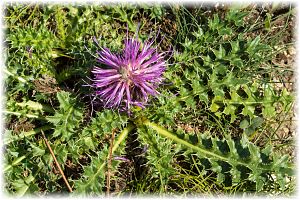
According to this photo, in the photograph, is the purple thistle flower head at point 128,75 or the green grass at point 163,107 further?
the green grass at point 163,107

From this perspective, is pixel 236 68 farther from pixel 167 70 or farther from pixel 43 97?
pixel 43 97

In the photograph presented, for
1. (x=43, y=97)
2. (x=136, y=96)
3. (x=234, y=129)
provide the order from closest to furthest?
1. (x=136, y=96)
2. (x=43, y=97)
3. (x=234, y=129)

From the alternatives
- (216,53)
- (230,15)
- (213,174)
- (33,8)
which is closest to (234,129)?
(213,174)

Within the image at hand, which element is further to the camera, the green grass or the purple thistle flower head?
the green grass
